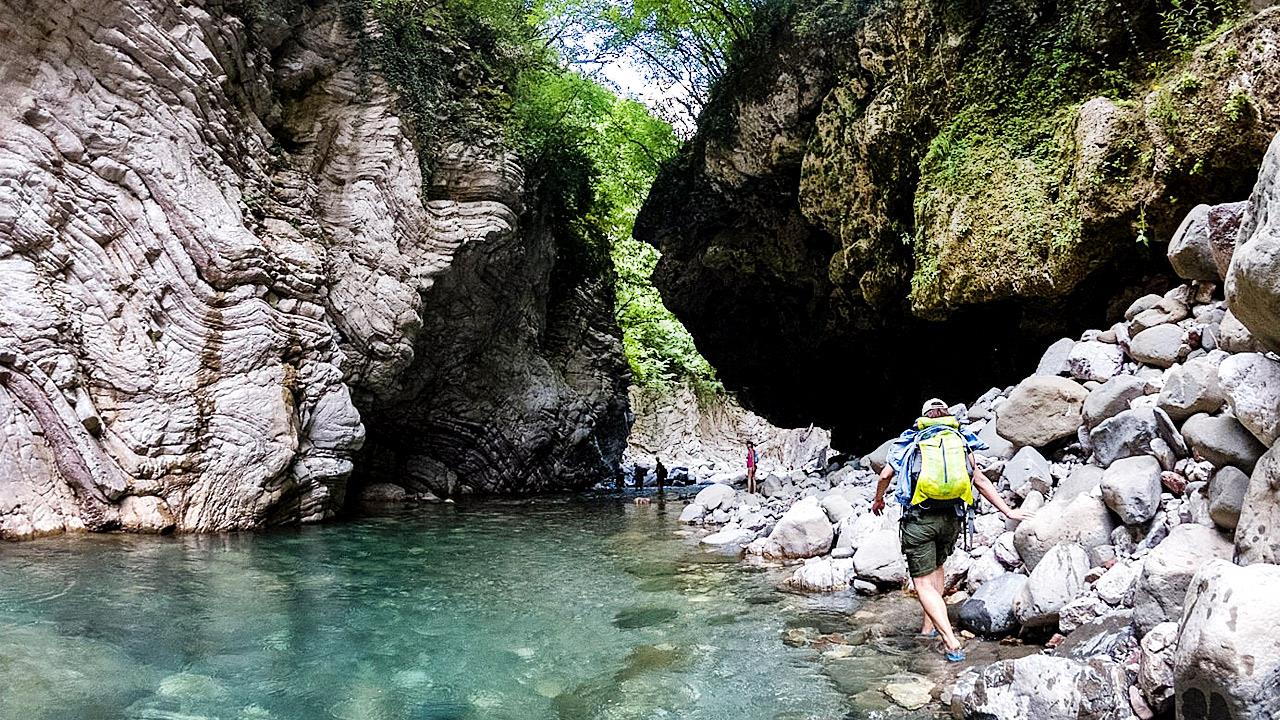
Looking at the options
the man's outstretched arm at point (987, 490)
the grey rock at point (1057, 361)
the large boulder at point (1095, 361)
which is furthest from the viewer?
the grey rock at point (1057, 361)

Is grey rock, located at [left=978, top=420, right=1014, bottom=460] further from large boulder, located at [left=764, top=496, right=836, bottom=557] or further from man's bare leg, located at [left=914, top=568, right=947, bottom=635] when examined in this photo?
man's bare leg, located at [left=914, top=568, right=947, bottom=635]

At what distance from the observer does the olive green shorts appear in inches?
198

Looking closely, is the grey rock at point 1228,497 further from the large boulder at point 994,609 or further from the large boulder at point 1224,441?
the large boulder at point 994,609

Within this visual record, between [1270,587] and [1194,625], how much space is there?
0.93ft

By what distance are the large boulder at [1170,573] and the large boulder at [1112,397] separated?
227 centimetres

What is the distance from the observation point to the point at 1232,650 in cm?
270

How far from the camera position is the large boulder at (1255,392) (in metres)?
3.86

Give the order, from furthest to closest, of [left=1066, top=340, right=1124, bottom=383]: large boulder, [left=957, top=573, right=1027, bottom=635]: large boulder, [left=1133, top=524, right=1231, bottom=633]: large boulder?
[left=1066, top=340, right=1124, bottom=383]: large boulder → [left=957, top=573, right=1027, bottom=635]: large boulder → [left=1133, top=524, right=1231, bottom=633]: large boulder

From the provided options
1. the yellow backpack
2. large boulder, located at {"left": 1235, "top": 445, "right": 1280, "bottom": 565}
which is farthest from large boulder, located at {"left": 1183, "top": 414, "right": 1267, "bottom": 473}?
the yellow backpack

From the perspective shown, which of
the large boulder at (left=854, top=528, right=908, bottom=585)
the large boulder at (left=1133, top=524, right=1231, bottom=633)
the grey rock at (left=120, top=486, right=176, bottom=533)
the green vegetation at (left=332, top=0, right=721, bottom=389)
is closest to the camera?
the large boulder at (left=1133, top=524, right=1231, bottom=633)

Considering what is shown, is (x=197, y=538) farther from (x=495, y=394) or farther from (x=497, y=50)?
(x=497, y=50)

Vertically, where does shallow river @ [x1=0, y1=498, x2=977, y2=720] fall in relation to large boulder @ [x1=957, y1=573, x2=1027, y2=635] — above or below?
below

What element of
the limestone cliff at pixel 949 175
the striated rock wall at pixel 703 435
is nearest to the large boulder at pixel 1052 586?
the limestone cliff at pixel 949 175

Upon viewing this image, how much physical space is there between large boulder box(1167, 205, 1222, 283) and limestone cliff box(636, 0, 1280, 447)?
1312 millimetres
